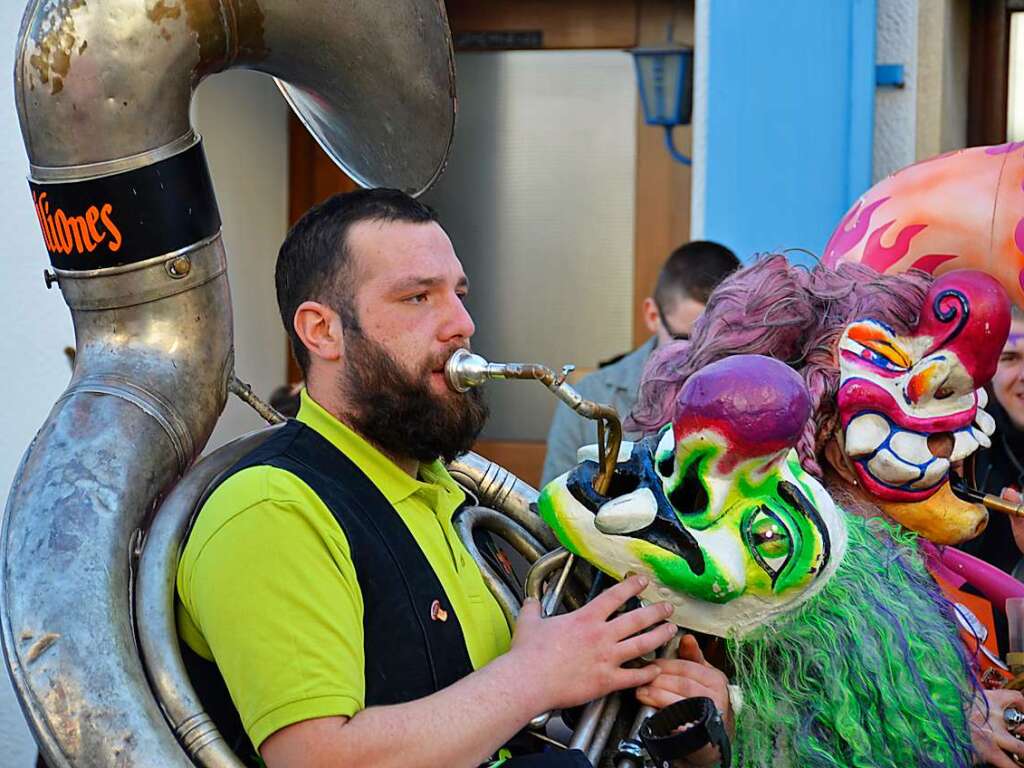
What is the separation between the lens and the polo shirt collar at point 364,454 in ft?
7.07

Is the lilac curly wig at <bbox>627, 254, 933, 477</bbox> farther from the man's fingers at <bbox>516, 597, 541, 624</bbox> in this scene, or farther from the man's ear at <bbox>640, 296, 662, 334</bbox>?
the man's ear at <bbox>640, 296, 662, 334</bbox>

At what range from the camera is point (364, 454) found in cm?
217

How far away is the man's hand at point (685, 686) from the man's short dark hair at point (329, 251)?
633mm

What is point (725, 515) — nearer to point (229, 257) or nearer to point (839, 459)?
point (839, 459)

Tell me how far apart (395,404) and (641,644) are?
0.47m

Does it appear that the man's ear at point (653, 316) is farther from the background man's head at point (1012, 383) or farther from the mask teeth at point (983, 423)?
the mask teeth at point (983, 423)

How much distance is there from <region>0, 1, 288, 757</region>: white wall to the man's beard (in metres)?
2.30

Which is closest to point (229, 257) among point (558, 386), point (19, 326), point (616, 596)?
point (19, 326)

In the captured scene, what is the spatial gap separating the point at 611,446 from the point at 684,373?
0.32 meters

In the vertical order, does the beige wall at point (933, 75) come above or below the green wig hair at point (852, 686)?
above

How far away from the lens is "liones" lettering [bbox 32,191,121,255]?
2.19 metres

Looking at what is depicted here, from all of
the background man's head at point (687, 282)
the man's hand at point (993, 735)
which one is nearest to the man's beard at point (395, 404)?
the man's hand at point (993, 735)

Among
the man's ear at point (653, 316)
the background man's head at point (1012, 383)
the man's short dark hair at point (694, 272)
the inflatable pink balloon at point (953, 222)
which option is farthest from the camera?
the man's ear at point (653, 316)

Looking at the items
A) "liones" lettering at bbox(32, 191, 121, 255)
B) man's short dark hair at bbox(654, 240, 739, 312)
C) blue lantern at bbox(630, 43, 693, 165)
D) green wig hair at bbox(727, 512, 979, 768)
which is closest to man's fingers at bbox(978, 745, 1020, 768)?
green wig hair at bbox(727, 512, 979, 768)
